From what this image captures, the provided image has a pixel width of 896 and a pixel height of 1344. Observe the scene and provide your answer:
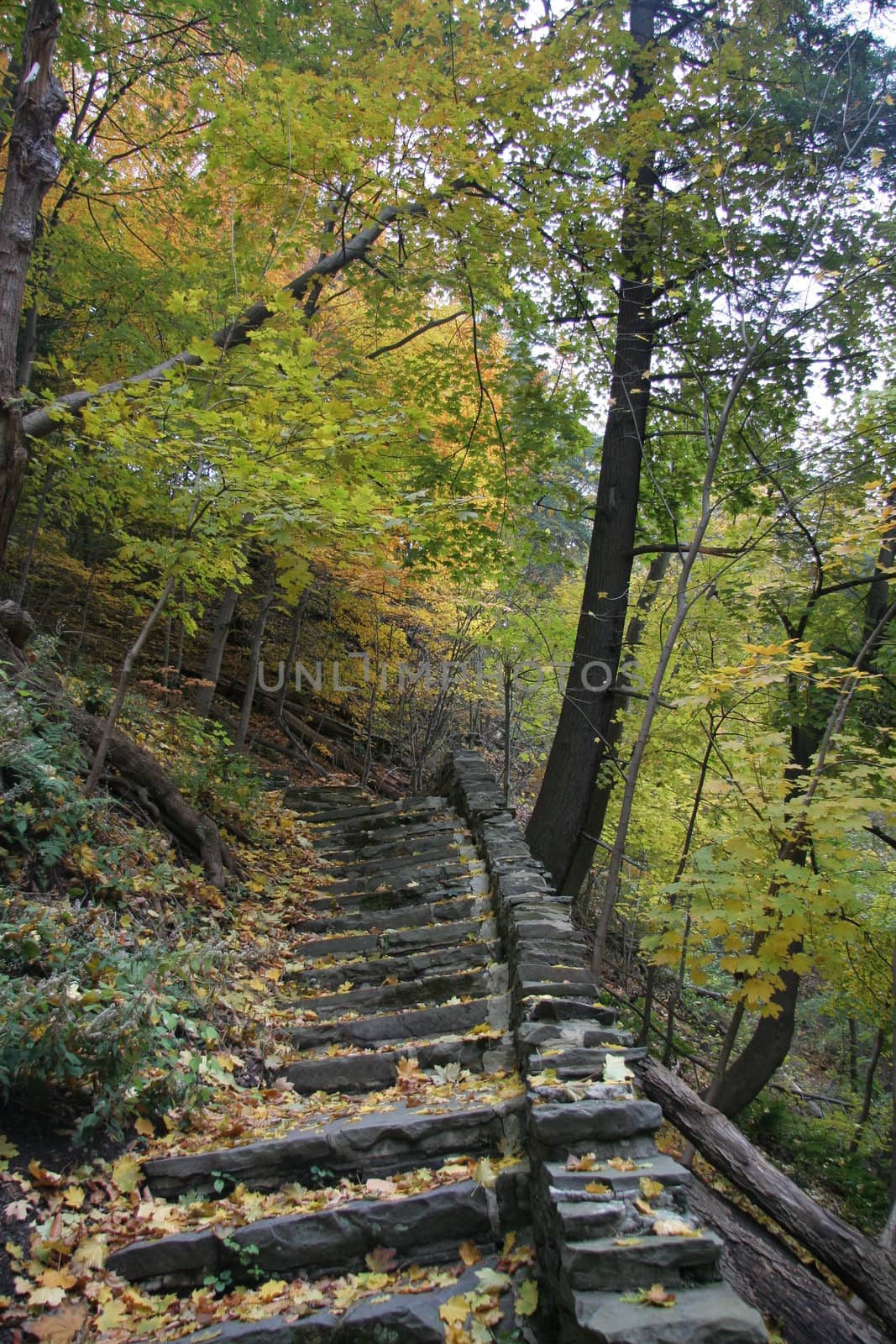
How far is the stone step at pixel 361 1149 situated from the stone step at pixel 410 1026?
0.92 metres

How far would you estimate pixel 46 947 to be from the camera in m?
3.03

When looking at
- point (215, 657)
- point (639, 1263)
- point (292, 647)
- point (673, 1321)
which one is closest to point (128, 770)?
point (215, 657)

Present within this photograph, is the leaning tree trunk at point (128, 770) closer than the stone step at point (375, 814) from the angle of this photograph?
Yes

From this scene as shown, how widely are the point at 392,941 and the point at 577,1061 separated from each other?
2.17m

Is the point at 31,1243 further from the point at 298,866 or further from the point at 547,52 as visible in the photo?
the point at 547,52

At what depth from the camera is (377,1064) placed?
3.49 meters

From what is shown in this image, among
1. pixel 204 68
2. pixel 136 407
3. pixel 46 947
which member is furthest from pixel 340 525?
pixel 204 68

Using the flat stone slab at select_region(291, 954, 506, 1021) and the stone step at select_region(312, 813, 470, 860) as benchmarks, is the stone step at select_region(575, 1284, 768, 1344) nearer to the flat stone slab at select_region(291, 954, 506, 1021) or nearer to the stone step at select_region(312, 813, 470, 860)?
the flat stone slab at select_region(291, 954, 506, 1021)

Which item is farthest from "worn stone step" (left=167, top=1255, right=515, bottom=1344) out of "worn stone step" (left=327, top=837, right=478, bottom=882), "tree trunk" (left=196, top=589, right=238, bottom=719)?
"tree trunk" (left=196, top=589, right=238, bottom=719)

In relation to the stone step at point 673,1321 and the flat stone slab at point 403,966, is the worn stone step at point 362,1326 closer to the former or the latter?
the stone step at point 673,1321

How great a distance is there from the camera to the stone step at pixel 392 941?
4.68 m

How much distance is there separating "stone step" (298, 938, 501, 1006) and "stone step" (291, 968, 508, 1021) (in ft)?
0.44

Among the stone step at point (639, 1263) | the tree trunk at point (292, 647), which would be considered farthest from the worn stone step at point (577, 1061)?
the tree trunk at point (292, 647)

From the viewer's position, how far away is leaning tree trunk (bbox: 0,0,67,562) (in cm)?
446
